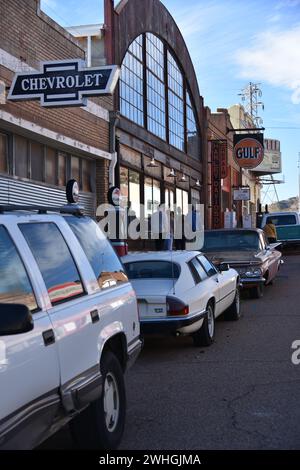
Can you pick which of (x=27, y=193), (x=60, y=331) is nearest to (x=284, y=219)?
(x=27, y=193)

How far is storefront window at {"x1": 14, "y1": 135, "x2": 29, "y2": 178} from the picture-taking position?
14508mm

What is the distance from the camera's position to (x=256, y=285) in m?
13.5

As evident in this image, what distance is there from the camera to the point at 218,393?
630 centimetres

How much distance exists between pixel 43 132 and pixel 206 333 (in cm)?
814

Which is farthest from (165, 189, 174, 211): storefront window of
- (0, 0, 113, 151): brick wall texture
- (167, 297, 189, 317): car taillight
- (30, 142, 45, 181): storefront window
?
(167, 297, 189, 317): car taillight

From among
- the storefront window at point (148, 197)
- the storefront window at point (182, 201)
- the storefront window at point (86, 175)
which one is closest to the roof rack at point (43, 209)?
the storefront window at point (86, 175)

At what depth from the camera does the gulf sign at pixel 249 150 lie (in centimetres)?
3484

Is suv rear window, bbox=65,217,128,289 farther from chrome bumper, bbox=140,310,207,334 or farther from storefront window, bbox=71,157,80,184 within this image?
storefront window, bbox=71,157,80,184

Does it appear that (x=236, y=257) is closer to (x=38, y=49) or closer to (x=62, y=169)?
(x=62, y=169)

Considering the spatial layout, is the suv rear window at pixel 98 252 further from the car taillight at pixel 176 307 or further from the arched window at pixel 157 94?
the arched window at pixel 157 94

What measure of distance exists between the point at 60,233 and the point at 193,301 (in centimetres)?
412

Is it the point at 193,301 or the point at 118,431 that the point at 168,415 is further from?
the point at 193,301

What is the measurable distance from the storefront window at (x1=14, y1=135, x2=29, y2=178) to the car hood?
498 centimetres
